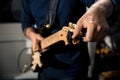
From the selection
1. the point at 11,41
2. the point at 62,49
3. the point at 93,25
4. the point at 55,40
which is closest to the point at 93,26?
the point at 93,25

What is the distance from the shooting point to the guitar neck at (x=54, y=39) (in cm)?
104

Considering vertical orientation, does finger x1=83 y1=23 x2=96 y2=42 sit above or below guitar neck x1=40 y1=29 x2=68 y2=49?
above

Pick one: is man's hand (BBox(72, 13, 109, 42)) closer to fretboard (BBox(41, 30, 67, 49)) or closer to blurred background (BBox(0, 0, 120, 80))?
fretboard (BBox(41, 30, 67, 49))

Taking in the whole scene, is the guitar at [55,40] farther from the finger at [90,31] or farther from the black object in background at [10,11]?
the black object in background at [10,11]

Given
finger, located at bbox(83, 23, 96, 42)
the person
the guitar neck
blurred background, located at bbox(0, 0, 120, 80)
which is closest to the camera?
finger, located at bbox(83, 23, 96, 42)

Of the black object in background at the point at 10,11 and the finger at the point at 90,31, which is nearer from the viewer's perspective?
the finger at the point at 90,31

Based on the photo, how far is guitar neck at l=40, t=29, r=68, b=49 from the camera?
3.41 feet

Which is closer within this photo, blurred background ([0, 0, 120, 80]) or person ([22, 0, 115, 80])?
person ([22, 0, 115, 80])

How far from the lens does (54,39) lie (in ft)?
3.83

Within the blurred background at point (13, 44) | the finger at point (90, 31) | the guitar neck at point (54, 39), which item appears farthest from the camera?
the blurred background at point (13, 44)

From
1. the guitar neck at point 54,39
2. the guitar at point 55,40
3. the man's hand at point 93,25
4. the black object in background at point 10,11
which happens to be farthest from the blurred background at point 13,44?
the man's hand at point 93,25

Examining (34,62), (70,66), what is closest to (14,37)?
(34,62)

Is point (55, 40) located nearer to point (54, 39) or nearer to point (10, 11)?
point (54, 39)

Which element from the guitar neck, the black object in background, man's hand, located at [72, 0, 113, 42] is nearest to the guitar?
the guitar neck
